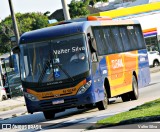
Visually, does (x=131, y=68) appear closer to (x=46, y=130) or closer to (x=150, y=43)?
(x=46, y=130)

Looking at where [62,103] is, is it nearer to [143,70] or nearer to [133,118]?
[133,118]

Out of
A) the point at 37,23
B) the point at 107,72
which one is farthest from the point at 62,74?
the point at 37,23

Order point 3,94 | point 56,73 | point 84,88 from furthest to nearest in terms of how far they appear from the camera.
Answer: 1. point 3,94
2. point 56,73
3. point 84,88

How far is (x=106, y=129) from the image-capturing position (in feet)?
48.5

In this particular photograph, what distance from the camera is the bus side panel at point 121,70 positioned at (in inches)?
909

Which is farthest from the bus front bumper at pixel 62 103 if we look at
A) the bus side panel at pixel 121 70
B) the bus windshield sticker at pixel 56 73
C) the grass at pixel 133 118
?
the grass at pixel 133 118

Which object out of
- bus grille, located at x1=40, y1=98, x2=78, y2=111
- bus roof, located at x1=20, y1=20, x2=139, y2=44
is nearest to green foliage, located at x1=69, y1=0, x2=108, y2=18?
bus roof, located at x1=20, y1=20, x2=139, y2=44

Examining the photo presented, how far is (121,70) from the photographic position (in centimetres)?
2428

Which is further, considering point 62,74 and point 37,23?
point 37,23

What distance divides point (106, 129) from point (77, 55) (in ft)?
20.2

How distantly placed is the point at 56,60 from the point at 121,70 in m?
4.25

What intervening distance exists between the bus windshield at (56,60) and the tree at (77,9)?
111751 mm

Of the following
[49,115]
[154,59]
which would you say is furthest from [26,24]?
[49,115]

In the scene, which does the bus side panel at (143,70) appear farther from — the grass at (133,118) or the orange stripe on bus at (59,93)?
the grass at (133,118)
